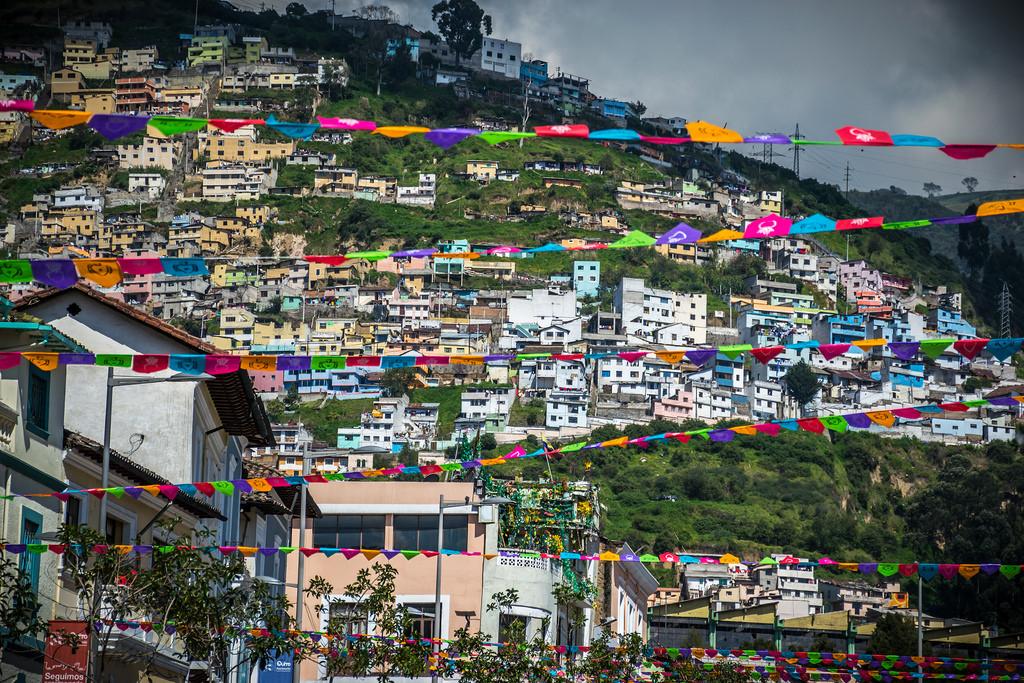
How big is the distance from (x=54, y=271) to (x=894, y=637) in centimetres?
8300

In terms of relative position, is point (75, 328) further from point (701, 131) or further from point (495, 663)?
point (701, 131)

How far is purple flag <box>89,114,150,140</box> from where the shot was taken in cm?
1455

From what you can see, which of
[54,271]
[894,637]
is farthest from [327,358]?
[894,637]

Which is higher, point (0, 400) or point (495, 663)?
point (0, 400)

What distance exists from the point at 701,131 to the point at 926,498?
162699mm

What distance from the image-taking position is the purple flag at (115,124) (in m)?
14.5

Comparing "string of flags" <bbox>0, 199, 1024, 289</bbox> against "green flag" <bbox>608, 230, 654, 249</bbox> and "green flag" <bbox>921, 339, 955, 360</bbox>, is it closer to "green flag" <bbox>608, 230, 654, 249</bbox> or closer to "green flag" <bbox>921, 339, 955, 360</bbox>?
"green flag" <bbox>608, 230, 654, 249</bbox>

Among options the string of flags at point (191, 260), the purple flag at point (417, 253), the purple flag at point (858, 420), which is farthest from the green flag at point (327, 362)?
the purple flag at point (858, 420)

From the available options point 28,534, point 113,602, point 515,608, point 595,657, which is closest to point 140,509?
point 28,534

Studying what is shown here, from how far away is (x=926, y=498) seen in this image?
565 ft

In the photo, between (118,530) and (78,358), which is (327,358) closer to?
(78,358)

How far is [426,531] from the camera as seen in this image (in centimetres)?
4516

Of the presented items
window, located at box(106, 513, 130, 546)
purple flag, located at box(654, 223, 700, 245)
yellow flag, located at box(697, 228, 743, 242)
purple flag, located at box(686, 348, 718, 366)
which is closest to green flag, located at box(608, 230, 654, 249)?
purple flag, located at box(654, 223, 700, 245)

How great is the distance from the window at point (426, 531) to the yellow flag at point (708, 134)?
1165 inches
